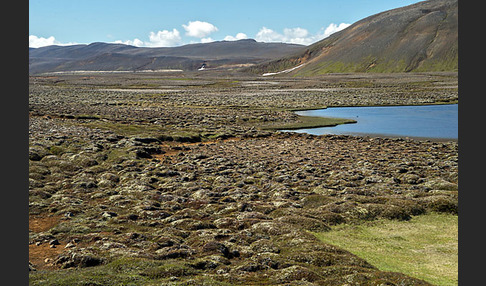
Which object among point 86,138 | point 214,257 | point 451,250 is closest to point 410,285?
point 451,250

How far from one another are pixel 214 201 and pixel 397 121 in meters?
56.0

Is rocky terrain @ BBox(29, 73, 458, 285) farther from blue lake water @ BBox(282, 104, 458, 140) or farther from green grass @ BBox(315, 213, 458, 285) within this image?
blue lake water @ BBox(282, 104, 458, 140)

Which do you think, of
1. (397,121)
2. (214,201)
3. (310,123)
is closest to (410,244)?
(214,201)

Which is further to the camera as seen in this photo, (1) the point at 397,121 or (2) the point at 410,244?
(1) the point at 397,121

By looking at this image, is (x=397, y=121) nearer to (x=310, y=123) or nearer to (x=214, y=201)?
(x=310, y=123)

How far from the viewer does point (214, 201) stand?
27438 mm

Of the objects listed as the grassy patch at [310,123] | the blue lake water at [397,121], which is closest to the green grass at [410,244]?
the blue lake water at [397,121]

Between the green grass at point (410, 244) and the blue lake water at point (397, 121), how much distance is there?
125 feet

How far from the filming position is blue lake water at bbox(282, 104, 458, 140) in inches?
2377

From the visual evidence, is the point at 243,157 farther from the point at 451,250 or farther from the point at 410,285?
the point at 410,285

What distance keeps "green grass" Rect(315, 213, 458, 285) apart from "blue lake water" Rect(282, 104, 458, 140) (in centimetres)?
3820

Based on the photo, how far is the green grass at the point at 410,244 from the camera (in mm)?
16562

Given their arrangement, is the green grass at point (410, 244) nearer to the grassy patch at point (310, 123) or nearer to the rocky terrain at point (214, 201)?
the rocky terrain at point (214, 201)
